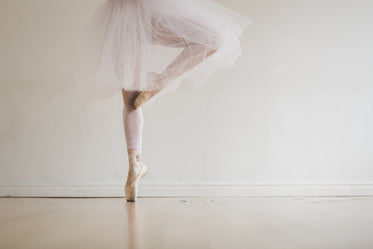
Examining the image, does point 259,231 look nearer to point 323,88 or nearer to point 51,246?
point 51,246

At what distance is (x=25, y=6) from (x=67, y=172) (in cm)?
126

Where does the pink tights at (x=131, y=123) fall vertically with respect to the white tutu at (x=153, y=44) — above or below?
below

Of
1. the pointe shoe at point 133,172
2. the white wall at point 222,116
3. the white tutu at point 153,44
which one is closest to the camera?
the white tutu at point 153,44

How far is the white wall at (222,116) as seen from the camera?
235 centimetres

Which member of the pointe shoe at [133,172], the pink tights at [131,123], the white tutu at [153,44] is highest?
the white tutu at [153,44]

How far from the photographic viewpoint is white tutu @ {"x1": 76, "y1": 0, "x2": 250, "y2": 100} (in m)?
1.32

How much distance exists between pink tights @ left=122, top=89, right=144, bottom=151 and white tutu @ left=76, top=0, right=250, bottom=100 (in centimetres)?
10

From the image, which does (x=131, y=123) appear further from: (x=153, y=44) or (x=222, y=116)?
(x=222, y=116)

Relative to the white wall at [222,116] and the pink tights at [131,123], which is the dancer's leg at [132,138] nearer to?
the pink tights at [131,123]

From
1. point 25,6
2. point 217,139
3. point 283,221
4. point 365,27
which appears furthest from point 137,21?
point 365,27

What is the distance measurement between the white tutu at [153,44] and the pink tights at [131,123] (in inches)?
4.0

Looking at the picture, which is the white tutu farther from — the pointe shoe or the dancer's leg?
the pointe shoe

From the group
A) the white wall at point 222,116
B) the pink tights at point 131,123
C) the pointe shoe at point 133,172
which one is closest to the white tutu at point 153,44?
the pink tights at point 131,123

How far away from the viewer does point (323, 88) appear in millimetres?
2475
